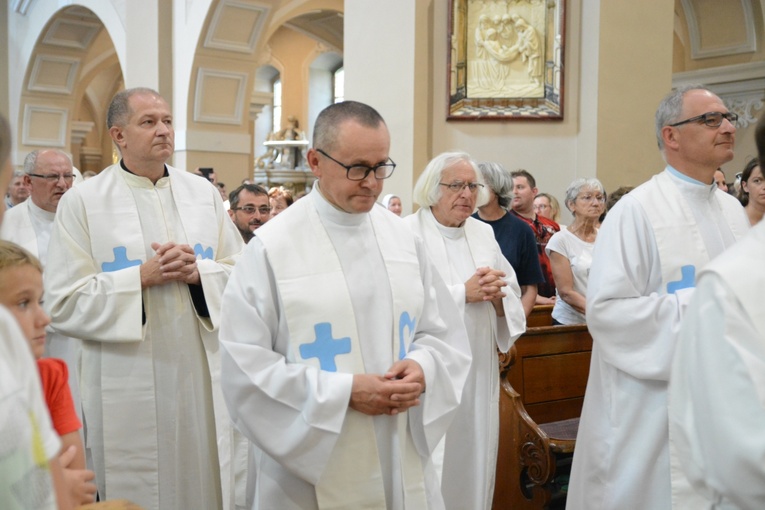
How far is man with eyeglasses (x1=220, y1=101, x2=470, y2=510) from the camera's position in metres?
2.58

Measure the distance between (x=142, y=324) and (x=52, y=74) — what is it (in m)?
15.3

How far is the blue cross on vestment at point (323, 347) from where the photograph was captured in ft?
8.80

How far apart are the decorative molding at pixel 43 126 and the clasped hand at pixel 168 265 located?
49.5 ft

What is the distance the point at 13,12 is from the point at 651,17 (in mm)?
14084

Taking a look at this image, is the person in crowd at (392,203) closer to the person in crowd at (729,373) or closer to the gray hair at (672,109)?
the gray hair at (672,109)

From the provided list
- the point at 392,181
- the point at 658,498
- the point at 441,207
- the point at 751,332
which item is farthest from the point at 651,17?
the point at 751,332

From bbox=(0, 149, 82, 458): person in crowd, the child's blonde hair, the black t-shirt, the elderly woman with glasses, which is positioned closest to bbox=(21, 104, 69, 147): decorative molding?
bbox=(0, 149, 82, 458): person in crowd

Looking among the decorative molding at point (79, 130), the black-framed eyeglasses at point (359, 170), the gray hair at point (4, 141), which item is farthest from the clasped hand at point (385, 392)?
the decorative molding at point (79, 130)

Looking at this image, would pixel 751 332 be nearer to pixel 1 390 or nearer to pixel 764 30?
pixel 1 390

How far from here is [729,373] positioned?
160cm

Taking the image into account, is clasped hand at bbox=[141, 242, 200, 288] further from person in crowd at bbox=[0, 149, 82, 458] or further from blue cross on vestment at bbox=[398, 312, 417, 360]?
person in crowd at bbox=[0, 149, 82, 458]

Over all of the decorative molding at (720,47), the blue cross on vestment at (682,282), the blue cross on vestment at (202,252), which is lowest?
the blue cross on vestment at (682,282)

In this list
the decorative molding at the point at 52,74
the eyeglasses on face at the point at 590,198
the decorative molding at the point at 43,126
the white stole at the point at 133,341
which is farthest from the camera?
the decorative molding at the point at 43,126

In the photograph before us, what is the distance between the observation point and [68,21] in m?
16.6
